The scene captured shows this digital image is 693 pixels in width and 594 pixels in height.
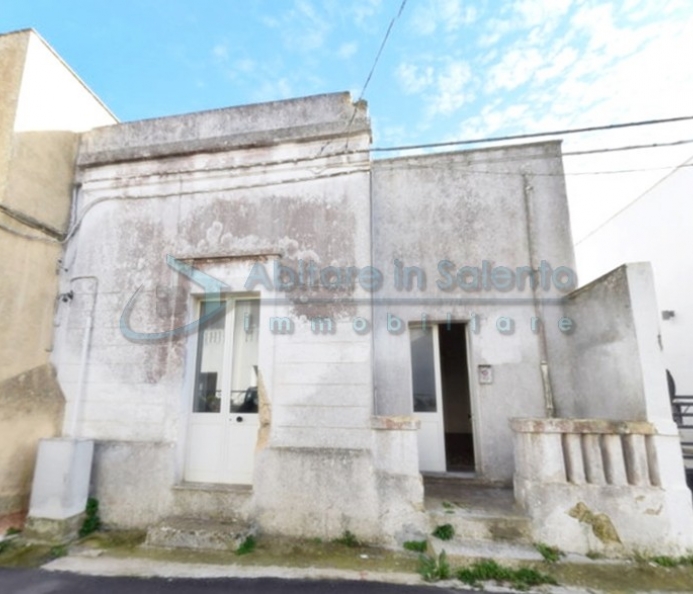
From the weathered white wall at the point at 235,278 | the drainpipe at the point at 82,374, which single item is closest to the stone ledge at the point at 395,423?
the weathered white wall at the point at 235,278

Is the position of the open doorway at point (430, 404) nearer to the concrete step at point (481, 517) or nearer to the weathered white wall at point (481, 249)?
the weathered white wall at point (481, 249)

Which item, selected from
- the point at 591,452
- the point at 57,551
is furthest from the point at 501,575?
the point at 57,551

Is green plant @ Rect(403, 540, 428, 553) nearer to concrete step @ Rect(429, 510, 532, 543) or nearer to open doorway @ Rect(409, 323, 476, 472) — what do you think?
concrete step @ Rect(429, 510, 532, 543)

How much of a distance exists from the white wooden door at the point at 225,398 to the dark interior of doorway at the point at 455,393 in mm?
3875

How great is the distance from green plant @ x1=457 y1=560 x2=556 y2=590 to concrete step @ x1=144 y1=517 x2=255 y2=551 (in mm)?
2347

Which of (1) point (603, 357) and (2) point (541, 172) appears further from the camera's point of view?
(2) point (541, 172)

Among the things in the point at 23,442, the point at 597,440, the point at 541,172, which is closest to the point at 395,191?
the point at 541,172

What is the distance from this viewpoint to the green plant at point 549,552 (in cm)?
372

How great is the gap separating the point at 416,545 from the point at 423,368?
2.66 metres

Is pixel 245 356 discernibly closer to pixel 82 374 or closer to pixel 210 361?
pixel 210 361

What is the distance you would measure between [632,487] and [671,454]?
1.75ft

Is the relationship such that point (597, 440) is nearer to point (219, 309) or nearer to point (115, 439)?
point (219, 309)

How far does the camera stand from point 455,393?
845 cm

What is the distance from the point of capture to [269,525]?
4.30 meters
